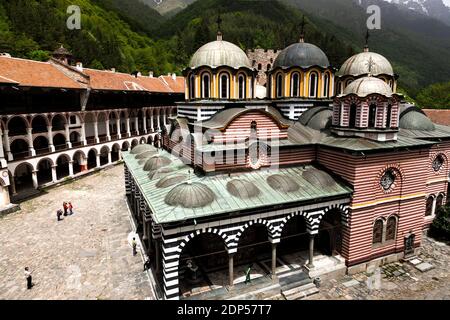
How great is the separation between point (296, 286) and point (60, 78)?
31.1 metres

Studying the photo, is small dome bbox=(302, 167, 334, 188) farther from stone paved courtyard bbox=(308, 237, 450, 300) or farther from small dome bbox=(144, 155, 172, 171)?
small dome bbox=(144, 155, 172, 171)

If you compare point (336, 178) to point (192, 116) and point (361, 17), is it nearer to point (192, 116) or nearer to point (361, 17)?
point (192, 116)

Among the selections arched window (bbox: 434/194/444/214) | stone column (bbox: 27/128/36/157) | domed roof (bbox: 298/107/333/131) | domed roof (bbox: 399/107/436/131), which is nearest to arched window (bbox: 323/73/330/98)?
domed roof (bbox: 298/107/333/131)

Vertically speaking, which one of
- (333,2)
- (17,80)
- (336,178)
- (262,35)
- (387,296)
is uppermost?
(333,2)

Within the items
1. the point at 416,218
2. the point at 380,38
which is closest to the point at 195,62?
the point at 416,218

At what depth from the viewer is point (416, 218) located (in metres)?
18.0

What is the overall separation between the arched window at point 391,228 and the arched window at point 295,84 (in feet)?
34.3

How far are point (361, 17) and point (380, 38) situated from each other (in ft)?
154

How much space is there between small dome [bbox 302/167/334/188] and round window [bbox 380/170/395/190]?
273 centimetres

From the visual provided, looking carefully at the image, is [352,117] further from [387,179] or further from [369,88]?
[387,179]

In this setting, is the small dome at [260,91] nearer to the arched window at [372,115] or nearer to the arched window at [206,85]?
the arched window at [206,85]

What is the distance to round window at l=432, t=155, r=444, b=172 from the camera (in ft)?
72.2

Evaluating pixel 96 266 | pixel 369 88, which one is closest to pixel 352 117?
pixel 369 88

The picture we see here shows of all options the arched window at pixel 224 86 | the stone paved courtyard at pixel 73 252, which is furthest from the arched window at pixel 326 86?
the stone paved courtyard at pixel 73 252
